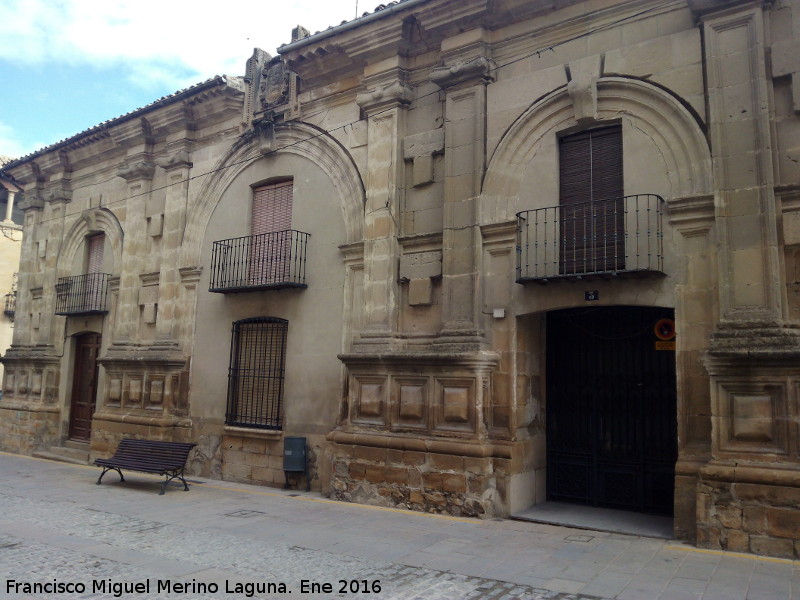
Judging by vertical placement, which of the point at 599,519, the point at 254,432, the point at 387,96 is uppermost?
the point at 387,96

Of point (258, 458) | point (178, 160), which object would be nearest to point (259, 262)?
point (178, 160)

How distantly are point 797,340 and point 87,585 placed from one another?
23.1 feet

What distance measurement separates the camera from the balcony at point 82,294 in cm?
1509

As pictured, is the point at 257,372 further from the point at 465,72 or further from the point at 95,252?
the point at 95,252

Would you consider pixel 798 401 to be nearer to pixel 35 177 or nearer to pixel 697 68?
pixel 697 68

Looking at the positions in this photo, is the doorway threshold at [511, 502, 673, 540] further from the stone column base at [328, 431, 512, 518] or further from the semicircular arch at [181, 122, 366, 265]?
the semicircular arch at [181, 122, 366, 265]

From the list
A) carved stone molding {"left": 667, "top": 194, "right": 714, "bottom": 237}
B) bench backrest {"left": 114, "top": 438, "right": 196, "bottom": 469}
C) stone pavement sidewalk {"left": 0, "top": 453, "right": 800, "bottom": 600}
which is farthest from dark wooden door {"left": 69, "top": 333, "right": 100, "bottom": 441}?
carved stone molding {"left": 667, "top": 194, "right": 714, "bottom": 237}

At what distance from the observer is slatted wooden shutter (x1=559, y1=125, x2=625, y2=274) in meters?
8.26

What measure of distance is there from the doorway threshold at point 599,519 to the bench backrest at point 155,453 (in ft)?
18.0

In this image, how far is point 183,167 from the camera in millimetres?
13586


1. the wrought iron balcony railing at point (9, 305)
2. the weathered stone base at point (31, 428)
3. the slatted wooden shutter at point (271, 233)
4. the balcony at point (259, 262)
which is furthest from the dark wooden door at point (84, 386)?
the wrought iron balcony railing at point (9, 305)

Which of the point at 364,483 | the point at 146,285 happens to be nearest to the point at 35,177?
the point at 146,285

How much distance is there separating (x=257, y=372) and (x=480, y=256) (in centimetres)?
486

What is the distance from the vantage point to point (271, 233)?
11.4m
